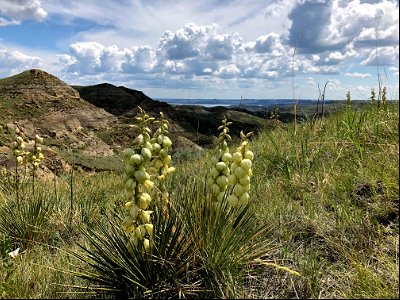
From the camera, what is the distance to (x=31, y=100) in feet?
104

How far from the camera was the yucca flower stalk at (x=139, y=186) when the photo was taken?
2.56 metres

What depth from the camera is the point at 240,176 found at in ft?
9.24

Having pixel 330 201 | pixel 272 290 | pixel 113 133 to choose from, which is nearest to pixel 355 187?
pixel 330 201

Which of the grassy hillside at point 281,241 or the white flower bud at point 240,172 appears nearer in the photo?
the grassy hillside at point 281,241

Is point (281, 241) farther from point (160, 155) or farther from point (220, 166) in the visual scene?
point (160, 155)

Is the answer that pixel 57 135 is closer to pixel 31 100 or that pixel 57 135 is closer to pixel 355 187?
pixel 31 100

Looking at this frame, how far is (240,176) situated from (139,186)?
2.25ft

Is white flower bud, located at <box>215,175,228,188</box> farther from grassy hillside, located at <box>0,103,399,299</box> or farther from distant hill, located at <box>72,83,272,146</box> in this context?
distant hill, located at <box>72,83,272,146</box>

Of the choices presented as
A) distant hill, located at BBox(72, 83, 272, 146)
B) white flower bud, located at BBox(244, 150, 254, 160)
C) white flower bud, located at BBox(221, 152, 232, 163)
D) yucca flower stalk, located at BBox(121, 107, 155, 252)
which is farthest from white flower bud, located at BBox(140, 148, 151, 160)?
distant hill, located at BBox(72, 83, 272, 146)

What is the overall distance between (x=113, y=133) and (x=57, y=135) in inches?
201

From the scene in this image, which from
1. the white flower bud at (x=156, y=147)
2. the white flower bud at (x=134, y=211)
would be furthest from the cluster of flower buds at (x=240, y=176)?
the white flower bud at (x=134, y=211)

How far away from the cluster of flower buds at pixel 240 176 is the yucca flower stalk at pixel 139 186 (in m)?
0.58

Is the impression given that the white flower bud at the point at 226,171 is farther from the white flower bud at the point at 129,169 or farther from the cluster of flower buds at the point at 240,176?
the white flower bud at the point at 129,169

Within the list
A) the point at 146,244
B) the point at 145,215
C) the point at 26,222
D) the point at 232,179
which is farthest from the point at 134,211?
the point at 26,222
